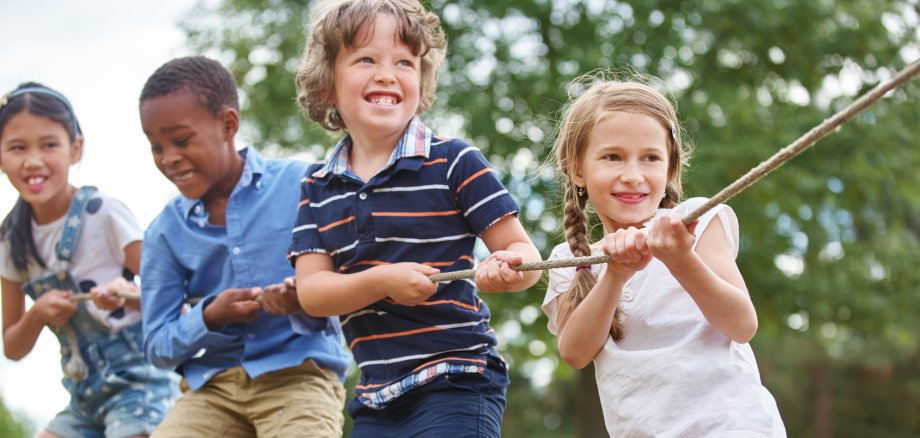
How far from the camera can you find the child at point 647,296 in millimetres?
2627

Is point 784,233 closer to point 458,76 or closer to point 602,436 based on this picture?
point 602,436

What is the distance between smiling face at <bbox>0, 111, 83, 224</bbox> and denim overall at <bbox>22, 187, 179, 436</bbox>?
0.10 meters

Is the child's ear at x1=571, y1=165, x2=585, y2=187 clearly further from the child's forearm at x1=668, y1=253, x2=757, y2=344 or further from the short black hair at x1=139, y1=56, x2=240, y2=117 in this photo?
the short black hair at x1=139, y1=56, x2=240, y2=117

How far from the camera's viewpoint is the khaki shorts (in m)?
3.65

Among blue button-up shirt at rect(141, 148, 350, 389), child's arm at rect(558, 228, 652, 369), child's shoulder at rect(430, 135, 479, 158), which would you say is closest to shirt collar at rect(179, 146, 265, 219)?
blue button-up shirt at rect(141, 148, 350, 389)

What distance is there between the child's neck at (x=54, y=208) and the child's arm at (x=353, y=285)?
5.05ft

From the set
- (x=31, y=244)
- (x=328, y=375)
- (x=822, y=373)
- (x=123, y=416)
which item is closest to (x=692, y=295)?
(x=328, y=375)

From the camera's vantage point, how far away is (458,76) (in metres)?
11.8

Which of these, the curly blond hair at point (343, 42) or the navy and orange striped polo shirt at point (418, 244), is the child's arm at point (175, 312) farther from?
the curly blond hair at point (343, 42)

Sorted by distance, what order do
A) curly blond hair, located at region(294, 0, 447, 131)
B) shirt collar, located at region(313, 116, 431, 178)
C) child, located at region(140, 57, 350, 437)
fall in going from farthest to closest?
child, located at region(140, 57, 350, 437) → curly blond hair, located at region(294, 0, 447, 131) → shirt collar, located at region(313, 116, 431, 178)

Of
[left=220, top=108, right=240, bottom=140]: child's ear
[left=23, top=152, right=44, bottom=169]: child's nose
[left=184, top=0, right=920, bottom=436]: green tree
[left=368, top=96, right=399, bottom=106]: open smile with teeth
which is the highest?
[left=23, top=152, right=44, bottom=169]: child's nose

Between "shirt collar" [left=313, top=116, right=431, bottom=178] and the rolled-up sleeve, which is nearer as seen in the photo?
"shirt collar" [left=313, top=116, right=431, bottom=178]

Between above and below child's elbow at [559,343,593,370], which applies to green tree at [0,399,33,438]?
below

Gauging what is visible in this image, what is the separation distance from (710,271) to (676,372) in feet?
1.02
